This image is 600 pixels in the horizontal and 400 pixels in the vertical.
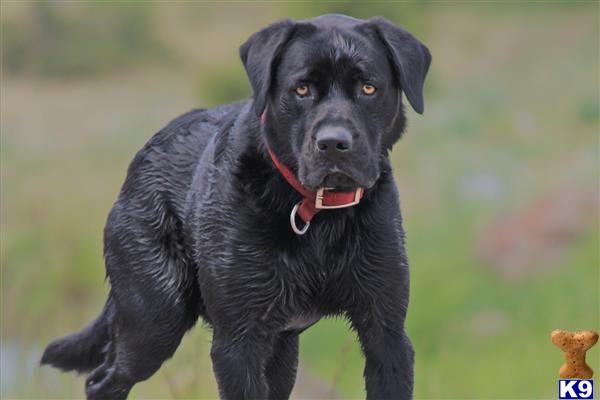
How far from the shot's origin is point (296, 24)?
4.07 meters

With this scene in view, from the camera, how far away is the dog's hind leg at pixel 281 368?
4.91m

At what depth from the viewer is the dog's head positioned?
12.7ft

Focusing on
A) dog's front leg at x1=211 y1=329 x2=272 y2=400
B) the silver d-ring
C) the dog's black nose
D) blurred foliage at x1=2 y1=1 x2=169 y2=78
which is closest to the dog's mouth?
the dog's black nose

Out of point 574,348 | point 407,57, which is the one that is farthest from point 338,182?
point 574,348

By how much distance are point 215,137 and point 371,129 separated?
847 millimetres

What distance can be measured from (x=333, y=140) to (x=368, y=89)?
0.29 m

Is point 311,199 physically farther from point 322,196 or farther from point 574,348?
point 574,348

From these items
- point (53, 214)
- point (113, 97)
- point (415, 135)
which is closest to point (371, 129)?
point (53, 214)

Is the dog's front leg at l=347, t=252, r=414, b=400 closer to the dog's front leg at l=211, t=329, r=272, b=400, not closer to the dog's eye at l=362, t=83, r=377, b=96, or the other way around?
the dog's front leg at l=211, t=329, r=272, b=400

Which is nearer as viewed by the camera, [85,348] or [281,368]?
[281,368]

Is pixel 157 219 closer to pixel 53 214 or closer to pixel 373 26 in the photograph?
pixel 373 26

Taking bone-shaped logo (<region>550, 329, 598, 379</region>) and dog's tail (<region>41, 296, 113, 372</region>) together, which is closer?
bone-shaped logo (<region>550, 329, 598, 379</region>)

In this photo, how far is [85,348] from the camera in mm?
5270
